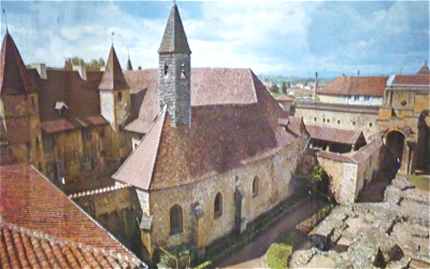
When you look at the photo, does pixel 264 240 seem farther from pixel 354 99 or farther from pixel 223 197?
pixel 354 99

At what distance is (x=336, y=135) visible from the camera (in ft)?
123

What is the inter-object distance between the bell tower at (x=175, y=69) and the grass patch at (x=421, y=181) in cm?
2629

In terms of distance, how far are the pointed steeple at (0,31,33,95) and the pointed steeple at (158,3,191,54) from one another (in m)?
11.6

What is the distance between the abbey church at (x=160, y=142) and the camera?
58.4 feet

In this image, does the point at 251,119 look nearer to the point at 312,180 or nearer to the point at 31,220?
the point at 312,180

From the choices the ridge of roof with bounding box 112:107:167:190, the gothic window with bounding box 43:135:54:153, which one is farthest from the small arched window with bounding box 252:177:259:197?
the gothic window with bounding box 43:135:54:153

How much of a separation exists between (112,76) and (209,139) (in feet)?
46.8

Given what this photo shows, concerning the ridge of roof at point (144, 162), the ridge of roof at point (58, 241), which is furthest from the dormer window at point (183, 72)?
the ridge of roof at point (58, 241)

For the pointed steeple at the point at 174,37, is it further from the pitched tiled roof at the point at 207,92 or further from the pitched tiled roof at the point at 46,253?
the pitched tiled roof at the point at 46,253

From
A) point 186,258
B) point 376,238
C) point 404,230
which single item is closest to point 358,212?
point 404,230

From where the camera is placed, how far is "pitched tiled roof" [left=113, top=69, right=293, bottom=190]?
704 inches

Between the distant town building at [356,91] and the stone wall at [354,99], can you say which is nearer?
the stone wall at [354,99]

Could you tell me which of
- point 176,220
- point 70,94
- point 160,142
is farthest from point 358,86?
point 70,94

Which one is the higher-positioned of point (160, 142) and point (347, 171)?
point (160, 142)
